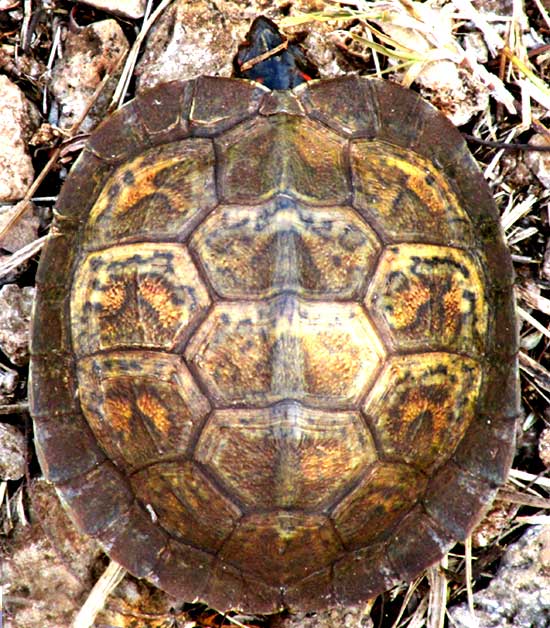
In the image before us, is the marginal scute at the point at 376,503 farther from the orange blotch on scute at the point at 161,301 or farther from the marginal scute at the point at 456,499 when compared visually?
the orange blotch on scute at the point at 161,301

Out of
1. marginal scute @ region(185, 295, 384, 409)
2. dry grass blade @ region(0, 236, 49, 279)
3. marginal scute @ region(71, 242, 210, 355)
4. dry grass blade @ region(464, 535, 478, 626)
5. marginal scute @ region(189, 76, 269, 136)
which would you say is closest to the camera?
marginal scute @ region(185, 295, 384, 409)

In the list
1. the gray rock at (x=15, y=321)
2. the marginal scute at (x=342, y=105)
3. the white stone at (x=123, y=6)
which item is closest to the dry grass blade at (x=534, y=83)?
the marginal scute at (x=342, y=105)

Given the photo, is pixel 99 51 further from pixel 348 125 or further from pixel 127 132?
pixel 348 125

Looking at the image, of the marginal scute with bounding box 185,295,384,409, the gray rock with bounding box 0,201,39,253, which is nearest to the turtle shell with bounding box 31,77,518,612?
the marginal scute with bounding box 185,295,384,409

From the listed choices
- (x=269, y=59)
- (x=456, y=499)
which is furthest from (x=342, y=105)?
(x=456, y=499)

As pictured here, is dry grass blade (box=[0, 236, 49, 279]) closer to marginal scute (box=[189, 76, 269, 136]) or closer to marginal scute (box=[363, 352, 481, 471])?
marginal scute (box=[189, 76, 269, 136])

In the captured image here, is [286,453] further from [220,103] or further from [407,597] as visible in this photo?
[220,103]
